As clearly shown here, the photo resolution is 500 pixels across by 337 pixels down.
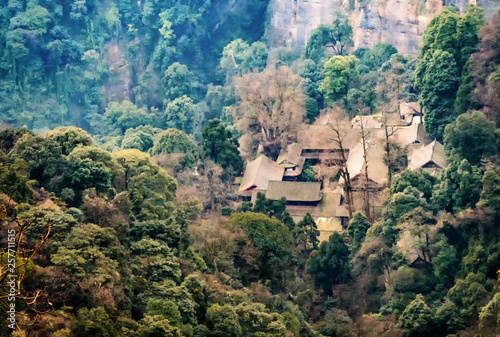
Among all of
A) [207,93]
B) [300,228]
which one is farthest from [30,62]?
[300,228]

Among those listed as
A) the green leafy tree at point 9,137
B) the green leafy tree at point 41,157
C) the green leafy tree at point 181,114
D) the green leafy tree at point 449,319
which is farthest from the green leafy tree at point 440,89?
the green leafy tree at point 181,114

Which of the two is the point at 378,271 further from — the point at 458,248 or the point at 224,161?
the point at 224,161

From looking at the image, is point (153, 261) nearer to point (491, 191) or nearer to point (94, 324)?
point (94, 324)

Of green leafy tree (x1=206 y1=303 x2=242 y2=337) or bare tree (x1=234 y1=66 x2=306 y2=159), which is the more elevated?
bare tree (x1=234 y1=66 x2=306 y2=159)

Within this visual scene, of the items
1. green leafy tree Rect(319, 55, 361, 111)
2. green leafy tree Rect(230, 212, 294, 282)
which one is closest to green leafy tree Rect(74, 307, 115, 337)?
green leafy tree Rect(230, 212, 294, 282)

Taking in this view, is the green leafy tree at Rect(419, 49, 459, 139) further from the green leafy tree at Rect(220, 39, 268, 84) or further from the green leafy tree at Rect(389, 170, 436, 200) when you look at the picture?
the green leafy tree at Rect(220, 39, 268, 84)

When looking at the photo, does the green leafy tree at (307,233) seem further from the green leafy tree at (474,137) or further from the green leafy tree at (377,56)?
the green leafy tree at (377,56)

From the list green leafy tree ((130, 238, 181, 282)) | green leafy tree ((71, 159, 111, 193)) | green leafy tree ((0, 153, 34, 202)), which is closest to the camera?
green leafy tree ((0, 153, 34, 202))
